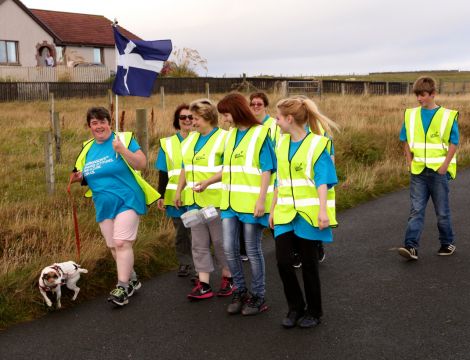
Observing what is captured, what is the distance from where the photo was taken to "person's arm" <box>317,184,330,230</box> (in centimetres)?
450

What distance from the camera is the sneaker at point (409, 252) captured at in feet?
21.3

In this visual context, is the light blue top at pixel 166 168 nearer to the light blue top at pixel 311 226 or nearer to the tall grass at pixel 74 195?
the tall grass at pixel 74 195

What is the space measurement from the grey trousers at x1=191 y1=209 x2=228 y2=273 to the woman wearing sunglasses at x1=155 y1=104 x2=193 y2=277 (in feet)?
1.73

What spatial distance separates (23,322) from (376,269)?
3399 millimetres

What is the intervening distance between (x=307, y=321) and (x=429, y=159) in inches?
103

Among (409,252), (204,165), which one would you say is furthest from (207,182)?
(409,252)

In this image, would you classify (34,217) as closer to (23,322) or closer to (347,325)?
(23,322)

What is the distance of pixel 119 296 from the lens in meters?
5.30

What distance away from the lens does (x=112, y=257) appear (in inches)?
245

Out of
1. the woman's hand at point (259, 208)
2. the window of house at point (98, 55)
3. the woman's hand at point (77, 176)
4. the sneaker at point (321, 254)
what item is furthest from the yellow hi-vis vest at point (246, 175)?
the window of house at point (98, 55)

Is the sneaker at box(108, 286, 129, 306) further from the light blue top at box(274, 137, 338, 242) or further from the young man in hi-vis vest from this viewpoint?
the young man in hi-vis vest

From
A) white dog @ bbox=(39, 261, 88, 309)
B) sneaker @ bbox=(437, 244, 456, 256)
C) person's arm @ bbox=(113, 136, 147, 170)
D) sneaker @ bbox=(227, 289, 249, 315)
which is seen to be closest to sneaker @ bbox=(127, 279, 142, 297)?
white dog @ bbox=(39, 261, 88, 309)

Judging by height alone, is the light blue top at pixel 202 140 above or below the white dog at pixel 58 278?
above

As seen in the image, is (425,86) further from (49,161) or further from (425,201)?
(49,161)
